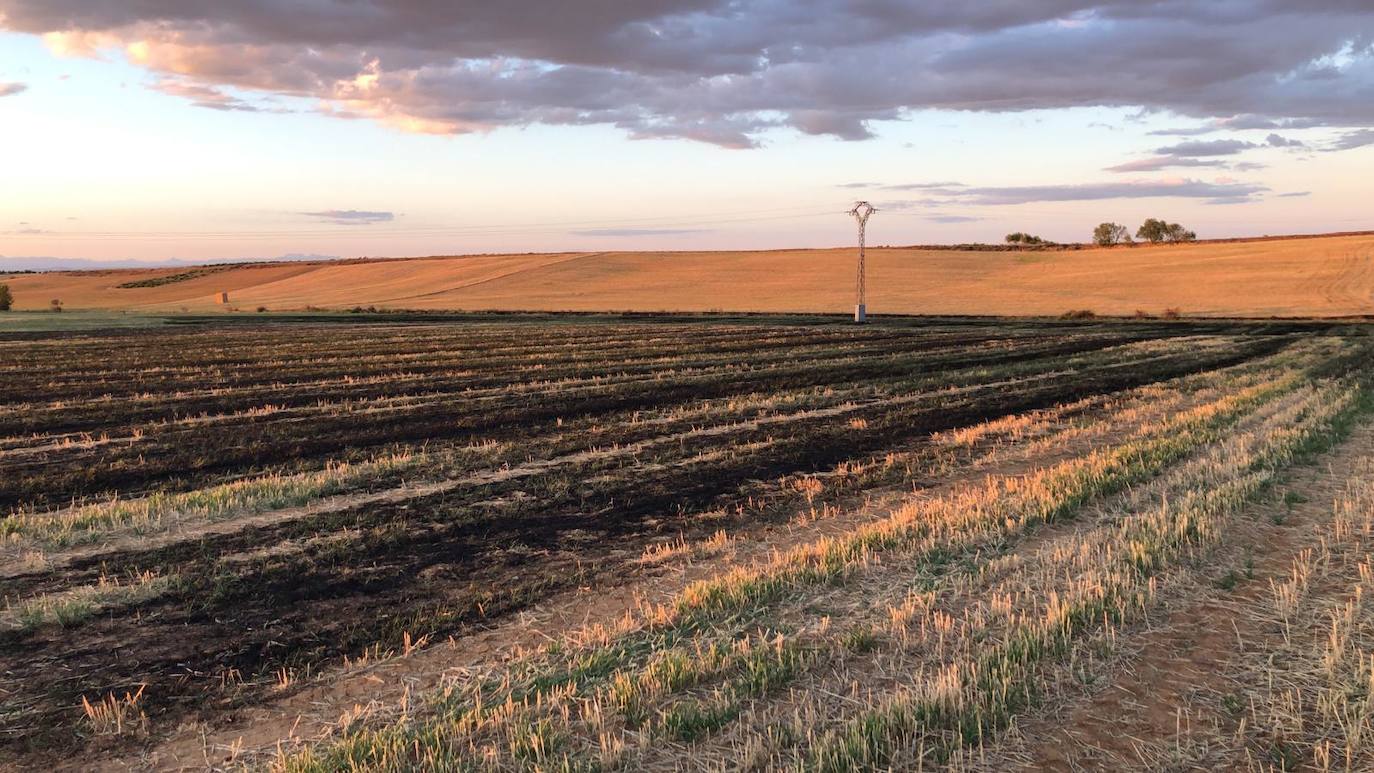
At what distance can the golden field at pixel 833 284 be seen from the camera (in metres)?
70.6

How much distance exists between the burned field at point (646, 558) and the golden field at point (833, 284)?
2123 inches

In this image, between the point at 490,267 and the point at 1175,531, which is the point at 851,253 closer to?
the point at 490,267

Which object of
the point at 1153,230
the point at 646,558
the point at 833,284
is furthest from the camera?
the point at 1153,230

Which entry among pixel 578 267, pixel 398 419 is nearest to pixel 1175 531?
pixel 398 419

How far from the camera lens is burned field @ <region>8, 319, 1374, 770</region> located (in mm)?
5355

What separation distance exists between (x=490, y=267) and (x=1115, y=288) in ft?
277

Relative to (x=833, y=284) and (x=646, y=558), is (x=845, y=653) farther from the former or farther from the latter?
(x=833, y=284)

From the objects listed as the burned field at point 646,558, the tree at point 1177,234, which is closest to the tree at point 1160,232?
the tree at point 1177,234

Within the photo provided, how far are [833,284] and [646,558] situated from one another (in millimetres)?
84704

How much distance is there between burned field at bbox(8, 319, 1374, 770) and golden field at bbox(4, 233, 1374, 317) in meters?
53.9

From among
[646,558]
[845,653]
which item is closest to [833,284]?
[646,558]

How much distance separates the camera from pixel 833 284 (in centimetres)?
9112

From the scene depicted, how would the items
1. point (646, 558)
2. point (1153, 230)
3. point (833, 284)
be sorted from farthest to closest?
point (1153, 230)
point (833, 284)
point (646, 558)

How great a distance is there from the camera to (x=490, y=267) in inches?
4931
